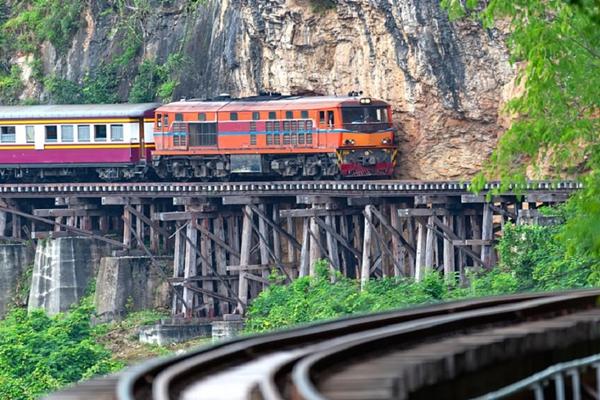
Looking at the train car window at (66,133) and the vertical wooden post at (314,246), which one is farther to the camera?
the train car window at (66,133)

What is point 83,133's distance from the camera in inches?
1843

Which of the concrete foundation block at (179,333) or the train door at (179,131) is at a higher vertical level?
the train door at (179,131)

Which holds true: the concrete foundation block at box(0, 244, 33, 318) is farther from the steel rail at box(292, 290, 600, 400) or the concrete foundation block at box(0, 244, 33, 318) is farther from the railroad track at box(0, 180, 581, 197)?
the steel rail at box(292, 290, 600, 400)

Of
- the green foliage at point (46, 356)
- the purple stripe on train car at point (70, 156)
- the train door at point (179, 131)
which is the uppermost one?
the train door at point (179, 131)

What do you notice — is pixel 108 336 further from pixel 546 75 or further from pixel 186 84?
pixel 546 75

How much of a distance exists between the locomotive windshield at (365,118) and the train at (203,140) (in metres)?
0.02

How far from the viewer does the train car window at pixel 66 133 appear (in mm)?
47000

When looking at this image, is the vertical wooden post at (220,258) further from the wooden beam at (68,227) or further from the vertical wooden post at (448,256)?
the vertical wooden post at (448,256)

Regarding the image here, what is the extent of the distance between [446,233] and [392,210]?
2232 millimetres

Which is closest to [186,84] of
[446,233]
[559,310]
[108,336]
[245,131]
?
[245,131]

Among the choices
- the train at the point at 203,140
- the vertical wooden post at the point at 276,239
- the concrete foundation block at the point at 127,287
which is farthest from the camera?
the concrete foundation block at the point at 127,287

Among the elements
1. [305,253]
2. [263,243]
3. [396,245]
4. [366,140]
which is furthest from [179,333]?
[366,140]

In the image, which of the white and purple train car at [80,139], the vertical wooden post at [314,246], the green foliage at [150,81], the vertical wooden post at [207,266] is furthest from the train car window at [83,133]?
the vertical wooden post at [314,246]

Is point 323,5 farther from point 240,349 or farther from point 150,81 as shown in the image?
point 240,349
